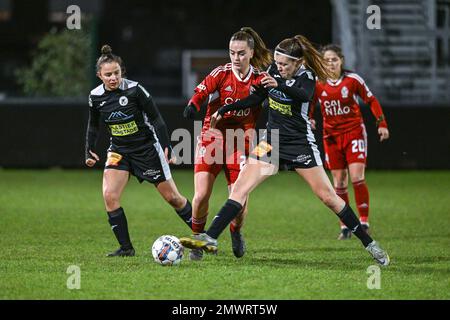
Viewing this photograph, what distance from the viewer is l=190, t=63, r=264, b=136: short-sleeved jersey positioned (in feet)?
27.4

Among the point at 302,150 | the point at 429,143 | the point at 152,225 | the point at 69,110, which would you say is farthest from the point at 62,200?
the point at 429,143

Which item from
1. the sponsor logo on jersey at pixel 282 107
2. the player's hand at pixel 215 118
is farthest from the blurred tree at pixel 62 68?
the sponsor logo on jersey at pixel 282 107

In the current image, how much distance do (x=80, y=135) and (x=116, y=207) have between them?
8883 millimetres

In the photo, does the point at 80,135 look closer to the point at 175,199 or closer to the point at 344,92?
the point at 344,92

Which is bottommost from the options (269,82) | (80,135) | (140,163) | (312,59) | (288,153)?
(80,135)

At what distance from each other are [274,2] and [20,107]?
35.8 ft

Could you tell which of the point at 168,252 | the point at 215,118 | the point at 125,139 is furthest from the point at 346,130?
the point at 168,252

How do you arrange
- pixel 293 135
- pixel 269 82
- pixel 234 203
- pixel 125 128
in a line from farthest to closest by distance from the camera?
pixel 125 128
pixel 293 135
pixel 234 203
pixel 269 82

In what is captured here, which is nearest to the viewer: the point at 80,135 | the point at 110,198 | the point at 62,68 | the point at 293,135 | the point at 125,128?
the point at 293,135

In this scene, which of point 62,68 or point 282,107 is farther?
point 62,68

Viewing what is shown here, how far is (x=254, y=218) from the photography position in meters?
11.6

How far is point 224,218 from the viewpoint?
7.77m

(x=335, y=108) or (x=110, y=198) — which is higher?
(x=335, y=108)
